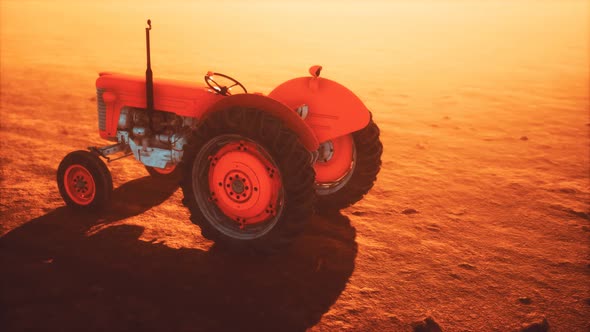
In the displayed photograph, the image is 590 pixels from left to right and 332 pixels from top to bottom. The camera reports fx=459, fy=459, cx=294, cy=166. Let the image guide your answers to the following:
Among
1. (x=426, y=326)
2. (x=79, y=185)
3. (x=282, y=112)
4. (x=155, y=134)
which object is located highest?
(x=282, y=112)

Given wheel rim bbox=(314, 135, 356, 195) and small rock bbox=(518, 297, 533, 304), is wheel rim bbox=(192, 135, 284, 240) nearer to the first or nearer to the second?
wheel rim bbox=(314, 135, 356, 195)

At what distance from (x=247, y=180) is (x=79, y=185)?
5.65ft

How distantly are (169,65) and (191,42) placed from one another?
6.44m

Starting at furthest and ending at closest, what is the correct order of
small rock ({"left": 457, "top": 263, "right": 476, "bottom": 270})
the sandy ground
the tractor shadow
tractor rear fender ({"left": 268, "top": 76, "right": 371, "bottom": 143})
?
1. tractor rear fender ({"left": 268, "top": 76, "right": 371, "bottom": 143})
2. small rock ({"left": 457, "top": 263, "right": 476, "bottom": 270})
3. the sandy ground
4. the tractor shadow

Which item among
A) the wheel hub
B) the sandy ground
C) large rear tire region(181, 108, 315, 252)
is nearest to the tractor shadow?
the sandy ground

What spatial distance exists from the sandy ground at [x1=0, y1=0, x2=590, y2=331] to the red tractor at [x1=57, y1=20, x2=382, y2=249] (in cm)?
27

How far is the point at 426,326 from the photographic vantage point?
2811 millimetres

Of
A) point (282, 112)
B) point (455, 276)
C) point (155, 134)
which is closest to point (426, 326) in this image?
point (455, 276)

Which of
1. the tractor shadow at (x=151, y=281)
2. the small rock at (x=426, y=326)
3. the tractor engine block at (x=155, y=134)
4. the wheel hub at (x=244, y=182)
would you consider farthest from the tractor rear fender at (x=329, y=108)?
the small rock at (x=426, y=326)

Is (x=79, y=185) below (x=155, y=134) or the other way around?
below

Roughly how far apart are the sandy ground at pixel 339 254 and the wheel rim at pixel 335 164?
0.30m

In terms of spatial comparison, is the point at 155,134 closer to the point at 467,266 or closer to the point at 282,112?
the point at 282,112

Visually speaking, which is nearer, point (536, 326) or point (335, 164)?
point (536, 326)

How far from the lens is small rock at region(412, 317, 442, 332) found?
9.15 feet
